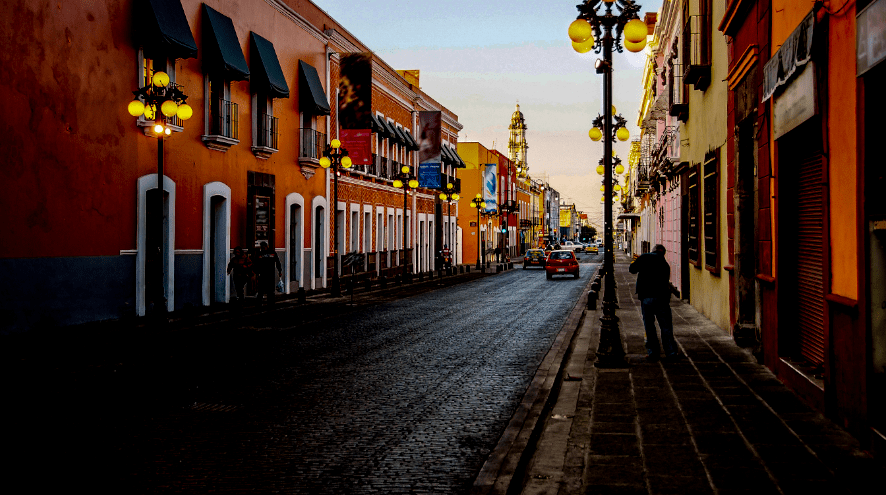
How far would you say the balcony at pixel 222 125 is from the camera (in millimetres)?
21764

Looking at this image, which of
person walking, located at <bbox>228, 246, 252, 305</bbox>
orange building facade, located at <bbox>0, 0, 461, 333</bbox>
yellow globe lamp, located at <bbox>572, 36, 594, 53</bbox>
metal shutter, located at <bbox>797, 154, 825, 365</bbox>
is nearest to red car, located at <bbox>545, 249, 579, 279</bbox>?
orange building facade, located at <bbox>0, 0, 461, 333</bbox>

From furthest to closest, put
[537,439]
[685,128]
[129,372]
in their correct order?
[685,128]
[129,372]
[537,439]

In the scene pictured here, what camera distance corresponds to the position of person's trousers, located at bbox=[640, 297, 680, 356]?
1165cm

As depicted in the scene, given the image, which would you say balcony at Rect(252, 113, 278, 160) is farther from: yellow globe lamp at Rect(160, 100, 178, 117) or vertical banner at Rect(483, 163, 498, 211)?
vertical banner at Rect(483, 163, 498, 211)

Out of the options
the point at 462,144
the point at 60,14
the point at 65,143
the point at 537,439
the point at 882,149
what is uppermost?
the point at 462,144

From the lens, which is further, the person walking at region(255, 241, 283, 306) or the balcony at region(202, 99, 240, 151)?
the person walking at region(255, 241, 283, 306)

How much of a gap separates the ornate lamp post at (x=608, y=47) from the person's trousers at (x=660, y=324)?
0.45m

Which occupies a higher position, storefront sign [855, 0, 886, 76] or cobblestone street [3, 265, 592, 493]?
storefront sign [855, 0, 886, 76]

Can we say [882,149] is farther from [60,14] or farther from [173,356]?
[60,14]

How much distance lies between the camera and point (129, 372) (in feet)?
35.1

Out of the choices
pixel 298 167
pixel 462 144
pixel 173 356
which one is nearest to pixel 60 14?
pixel 173 356

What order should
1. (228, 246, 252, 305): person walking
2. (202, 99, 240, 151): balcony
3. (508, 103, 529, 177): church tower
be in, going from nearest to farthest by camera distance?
(228, 246, 252, 305): person walking
(202, 99, 240, 151): balcony
(508, 103, 529, 177): church tower

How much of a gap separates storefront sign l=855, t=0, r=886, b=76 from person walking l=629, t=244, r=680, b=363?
18.9ft

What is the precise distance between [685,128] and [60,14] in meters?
15.8
